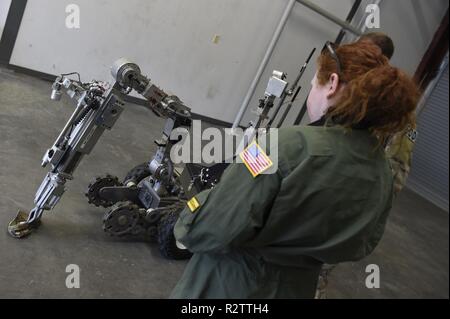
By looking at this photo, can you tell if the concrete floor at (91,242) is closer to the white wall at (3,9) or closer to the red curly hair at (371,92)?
the white wall at (3,9)

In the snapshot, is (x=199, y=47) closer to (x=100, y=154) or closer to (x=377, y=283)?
(x=100, y=154)

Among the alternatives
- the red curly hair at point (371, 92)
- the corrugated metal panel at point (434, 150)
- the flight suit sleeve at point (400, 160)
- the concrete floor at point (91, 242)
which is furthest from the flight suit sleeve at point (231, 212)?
the corrugated metal panel at point (434, 150)

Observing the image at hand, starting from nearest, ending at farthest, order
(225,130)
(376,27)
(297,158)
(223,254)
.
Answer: (297,158) < (223,254) < (225,130) < (376,27)

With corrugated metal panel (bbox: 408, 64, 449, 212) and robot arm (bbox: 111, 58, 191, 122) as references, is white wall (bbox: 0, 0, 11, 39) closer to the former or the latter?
robot arm (bbox: 111, 58, 191, 122)

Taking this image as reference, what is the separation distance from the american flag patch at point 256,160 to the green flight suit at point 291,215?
20mm

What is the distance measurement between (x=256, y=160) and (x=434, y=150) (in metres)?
5.74

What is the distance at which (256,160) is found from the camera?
1110 millimetres

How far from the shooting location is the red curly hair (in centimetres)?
109

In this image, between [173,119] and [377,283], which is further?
[377,283]

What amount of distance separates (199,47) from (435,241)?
3195mm

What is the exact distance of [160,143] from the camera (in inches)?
99.8

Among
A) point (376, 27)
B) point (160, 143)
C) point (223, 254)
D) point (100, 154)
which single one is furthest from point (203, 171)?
point (376, 27)

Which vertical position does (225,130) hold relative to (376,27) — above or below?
below

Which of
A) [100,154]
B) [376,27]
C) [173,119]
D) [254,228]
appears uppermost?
[376,27]
